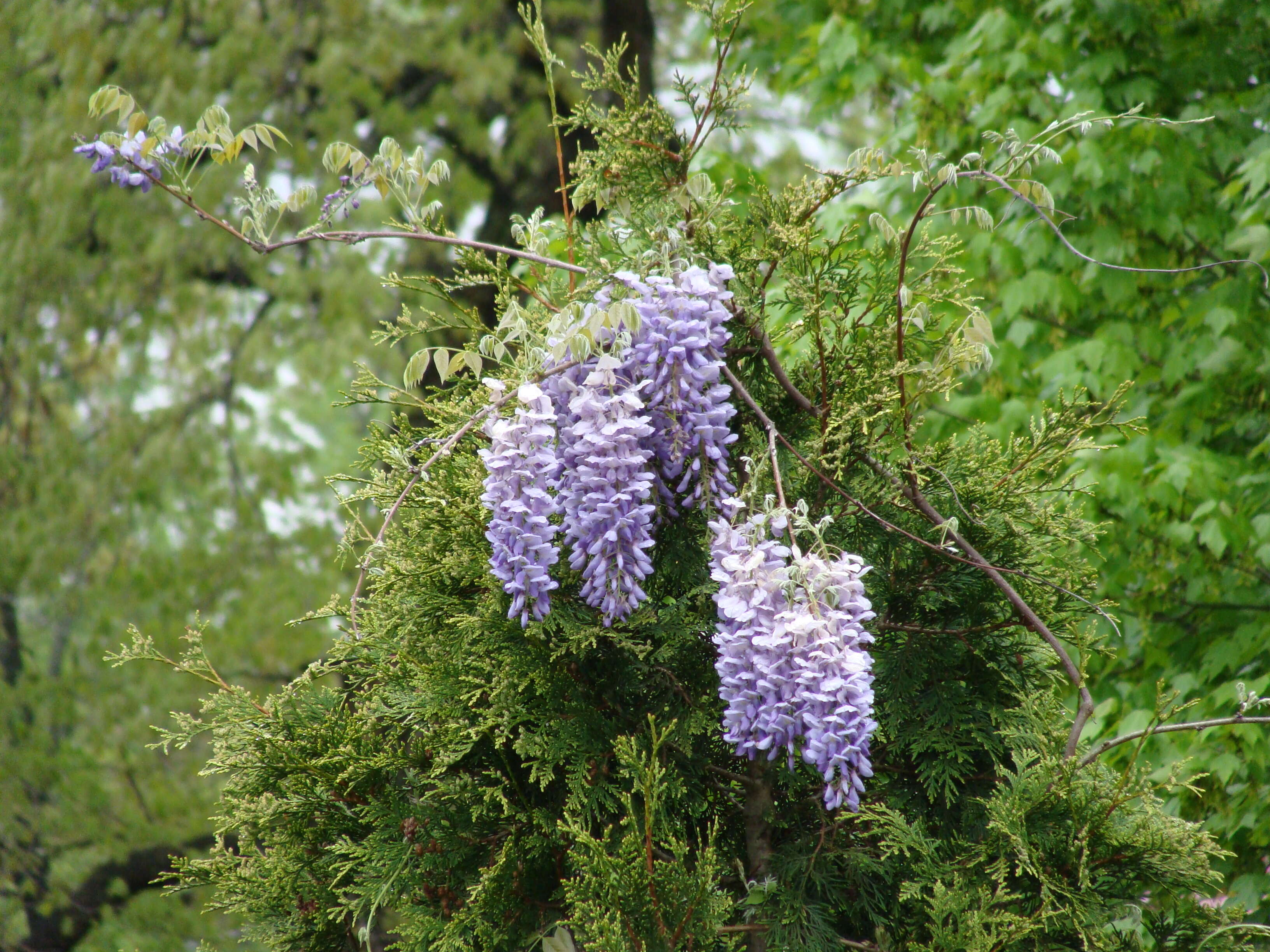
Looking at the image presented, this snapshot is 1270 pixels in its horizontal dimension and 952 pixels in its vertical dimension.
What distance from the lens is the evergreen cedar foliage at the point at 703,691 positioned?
1.61 metres

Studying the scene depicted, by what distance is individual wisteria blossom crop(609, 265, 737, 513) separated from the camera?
158 centimetres

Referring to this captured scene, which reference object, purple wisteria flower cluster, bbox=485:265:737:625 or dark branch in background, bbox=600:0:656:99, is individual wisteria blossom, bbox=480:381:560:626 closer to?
purple wisteria flower cluster, bbox=485:265:737:625

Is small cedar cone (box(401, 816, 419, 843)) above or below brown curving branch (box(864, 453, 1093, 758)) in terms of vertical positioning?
below

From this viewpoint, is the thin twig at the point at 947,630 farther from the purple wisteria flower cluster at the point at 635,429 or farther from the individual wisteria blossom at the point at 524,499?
the individual wisteria blossom at the point at 524,499

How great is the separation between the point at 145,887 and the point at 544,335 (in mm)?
5864

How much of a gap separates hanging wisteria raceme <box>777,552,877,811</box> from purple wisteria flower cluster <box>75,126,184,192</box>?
1.34 m

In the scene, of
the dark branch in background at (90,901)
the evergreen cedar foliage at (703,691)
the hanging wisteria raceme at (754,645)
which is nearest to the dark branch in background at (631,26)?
the evergreen cedar foliage at (703,691)

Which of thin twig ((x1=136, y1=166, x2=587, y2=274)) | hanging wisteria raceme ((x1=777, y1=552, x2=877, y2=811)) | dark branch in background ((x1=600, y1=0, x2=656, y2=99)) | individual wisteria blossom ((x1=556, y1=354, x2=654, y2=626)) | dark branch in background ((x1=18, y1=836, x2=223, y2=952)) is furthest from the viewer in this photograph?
dark branch in background ((x1=18, y1=836, x2=223, y2=952))

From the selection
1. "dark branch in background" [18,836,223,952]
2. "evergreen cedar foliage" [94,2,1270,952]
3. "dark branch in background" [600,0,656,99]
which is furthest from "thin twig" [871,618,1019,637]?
"dark branch in background" [18,836,223,952]

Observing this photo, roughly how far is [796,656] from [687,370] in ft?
1.50

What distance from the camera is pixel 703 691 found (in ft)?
5.86

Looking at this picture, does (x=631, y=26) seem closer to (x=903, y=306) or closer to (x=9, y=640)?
(x=903, y=306)

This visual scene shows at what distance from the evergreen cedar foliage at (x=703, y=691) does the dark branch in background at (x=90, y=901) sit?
482cm

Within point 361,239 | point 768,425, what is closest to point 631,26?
point 361,239
